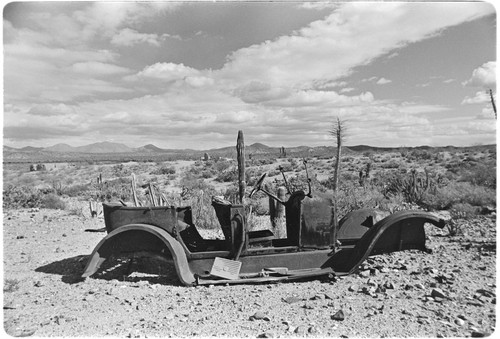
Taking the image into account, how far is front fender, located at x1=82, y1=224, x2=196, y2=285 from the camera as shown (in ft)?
17.4

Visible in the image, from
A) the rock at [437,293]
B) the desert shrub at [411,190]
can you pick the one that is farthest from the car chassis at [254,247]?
the desert shrub at [411,190]

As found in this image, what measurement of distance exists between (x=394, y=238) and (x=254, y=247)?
1853mm

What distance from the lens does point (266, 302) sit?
4.68m

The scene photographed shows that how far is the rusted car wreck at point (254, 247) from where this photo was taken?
520 cm

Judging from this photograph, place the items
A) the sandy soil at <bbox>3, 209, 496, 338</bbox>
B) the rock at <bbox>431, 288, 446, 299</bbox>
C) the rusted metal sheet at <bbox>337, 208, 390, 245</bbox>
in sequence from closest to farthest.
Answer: the sandy soil at <bbox>3, 209, 496, 338</bbox> → the rock at <bbox>431, 288, 446, 299</bbox> → the rusted metal sheet at <bbox>337, 208, 390, 245</bbox>

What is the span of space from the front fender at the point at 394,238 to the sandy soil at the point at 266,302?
11.9 inches

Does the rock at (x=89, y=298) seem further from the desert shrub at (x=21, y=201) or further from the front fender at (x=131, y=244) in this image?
the desert shrub at (x=21, y=201)

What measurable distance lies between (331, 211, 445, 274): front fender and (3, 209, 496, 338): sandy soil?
0.99 feet

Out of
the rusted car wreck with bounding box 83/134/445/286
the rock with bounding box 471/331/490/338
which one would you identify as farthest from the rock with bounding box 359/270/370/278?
the rock with bounding box 471/331/490/338

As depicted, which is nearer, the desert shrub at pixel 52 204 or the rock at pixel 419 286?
the rock at pixel 419 286

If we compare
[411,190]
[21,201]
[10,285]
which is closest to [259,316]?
[10,285]

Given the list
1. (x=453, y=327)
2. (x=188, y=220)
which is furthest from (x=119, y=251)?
(x=453, y=327)

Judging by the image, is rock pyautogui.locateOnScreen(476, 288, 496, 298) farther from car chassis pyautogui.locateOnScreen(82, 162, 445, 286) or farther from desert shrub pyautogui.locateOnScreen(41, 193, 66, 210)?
desert shrub pyautogui.locateOnScreen(41, 193, 66, 210)

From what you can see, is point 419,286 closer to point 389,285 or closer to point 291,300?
point 389,285
